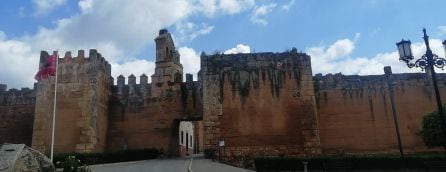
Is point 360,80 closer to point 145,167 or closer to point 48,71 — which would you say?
point 145,167

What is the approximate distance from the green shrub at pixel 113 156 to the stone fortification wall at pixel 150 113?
4.85ft

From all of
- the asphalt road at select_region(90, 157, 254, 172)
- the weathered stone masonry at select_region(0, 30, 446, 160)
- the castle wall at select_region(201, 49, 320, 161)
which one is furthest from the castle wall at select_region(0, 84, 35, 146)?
the castle wall at select_region(201, 49, 320, 161)

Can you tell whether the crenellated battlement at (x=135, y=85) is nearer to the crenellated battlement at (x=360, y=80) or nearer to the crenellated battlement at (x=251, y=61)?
the crenellated battlement at (x=251, y=61)

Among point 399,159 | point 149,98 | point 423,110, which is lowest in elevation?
point 399,159

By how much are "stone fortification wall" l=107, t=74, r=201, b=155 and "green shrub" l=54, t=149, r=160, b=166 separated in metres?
1.48

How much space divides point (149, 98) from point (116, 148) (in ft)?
13.0

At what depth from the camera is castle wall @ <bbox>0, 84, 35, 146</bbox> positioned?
3028 cm

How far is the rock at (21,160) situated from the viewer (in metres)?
11.6

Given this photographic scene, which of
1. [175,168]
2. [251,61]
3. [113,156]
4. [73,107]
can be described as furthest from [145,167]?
[73,107]

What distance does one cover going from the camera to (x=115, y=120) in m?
29.0

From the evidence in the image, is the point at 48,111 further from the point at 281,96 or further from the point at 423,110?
the point at 423,110

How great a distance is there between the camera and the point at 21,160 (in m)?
12.1

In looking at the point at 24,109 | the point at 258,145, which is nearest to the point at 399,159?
the point at 258,145

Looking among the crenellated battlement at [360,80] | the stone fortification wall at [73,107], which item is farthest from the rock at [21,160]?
the crenellated battlement at [360,80]
